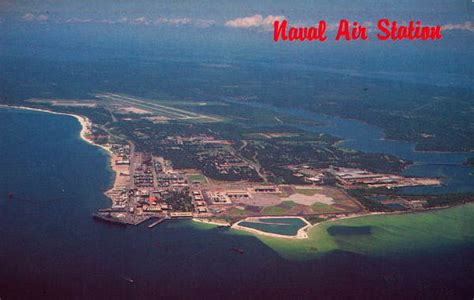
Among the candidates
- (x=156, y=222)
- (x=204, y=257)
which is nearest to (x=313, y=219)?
(x=204, y=257)

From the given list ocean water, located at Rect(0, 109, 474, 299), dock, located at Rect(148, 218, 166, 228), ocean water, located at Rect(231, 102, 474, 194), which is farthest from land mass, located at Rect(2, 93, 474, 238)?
ocean water, located at Rect(0, 109, 474, 299)

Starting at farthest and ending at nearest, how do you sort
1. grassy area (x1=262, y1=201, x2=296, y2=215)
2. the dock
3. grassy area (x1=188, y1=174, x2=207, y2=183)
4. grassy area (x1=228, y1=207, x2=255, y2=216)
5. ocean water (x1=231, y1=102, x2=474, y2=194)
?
ocean water (x1=231, y1=102, x2=474, y2=194) < grassy area (x1=188, y1=174, x2=207, y2=183) < grassy area (x1=262, y1=201, x2=296, y2=215) < grassy area (x1=228, y1=207, x2=255, y2=216) < the dock

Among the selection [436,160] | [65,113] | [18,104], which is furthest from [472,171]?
[18,104]

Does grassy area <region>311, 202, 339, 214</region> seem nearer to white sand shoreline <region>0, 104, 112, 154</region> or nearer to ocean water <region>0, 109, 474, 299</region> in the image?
ocean water <region>0, 109, 474, 299</region>

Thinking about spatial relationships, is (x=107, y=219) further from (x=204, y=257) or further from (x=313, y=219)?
(x=313, y=219)

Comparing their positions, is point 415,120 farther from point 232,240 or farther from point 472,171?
point 232,240
